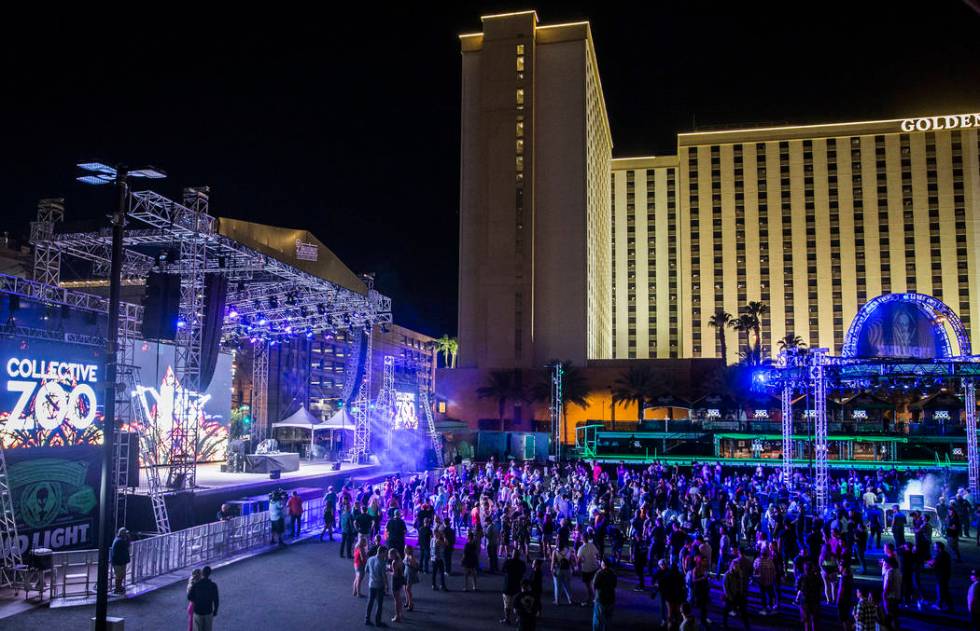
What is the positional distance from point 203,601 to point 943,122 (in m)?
109

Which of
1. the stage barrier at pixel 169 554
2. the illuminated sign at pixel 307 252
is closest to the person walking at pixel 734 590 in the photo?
the stage barrier at pixel 169 554

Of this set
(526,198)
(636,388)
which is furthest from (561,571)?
(526,198)

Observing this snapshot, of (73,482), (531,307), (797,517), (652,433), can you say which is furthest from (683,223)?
(73,482)

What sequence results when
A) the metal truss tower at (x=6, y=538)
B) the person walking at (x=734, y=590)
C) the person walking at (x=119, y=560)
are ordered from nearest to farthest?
1. the person walking at (x=734, y=590)
2. the person walking at (x=119, y=560)
3. the metal truss tower at (x=6, y=538)

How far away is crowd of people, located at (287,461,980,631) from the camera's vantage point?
11.7m

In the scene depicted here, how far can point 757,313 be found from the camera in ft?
305

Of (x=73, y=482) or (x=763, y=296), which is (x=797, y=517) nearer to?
(x=73, y=482)

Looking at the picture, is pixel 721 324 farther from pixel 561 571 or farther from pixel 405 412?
pixel 561 571

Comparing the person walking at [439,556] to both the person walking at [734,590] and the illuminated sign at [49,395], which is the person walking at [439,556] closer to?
the person walking at [734,590]

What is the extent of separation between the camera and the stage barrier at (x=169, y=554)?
13.7m

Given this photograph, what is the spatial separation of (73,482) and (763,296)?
9322cm

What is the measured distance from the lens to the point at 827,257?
9681 cm

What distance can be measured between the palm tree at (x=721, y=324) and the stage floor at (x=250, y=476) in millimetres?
65107

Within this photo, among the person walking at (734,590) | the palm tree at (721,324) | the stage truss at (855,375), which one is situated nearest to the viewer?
the person walking at (734,590)
